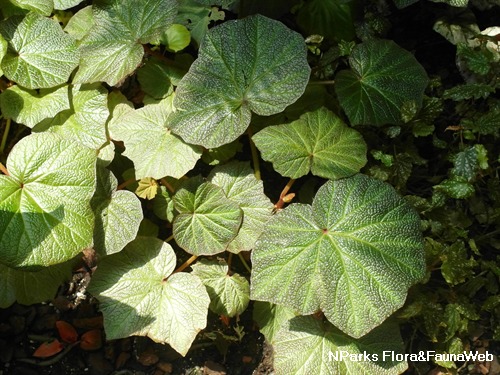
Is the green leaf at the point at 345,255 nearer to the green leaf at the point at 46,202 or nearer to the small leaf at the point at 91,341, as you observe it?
the green leaf at the point at 46,202

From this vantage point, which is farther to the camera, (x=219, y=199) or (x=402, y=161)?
(x=402, y=161)

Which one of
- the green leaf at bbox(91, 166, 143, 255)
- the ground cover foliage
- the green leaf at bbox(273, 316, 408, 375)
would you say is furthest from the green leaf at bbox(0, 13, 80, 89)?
the green leaf at bbox(273, 316, 408, 375)

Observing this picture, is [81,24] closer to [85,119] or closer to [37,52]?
[37,52]

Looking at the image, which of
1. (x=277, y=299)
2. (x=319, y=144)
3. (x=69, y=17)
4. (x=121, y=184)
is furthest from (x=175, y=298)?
(x=69, y=17)

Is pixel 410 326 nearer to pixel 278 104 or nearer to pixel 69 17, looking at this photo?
pixel 278 104

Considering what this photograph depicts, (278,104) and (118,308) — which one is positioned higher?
(278,104)

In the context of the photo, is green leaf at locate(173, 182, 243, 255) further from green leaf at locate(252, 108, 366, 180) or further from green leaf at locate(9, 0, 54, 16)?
green leaf at locate(9, 0, 54, 16)

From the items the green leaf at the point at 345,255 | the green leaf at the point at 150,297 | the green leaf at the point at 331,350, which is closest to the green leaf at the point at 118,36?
the green leaf at the point at 150,297
